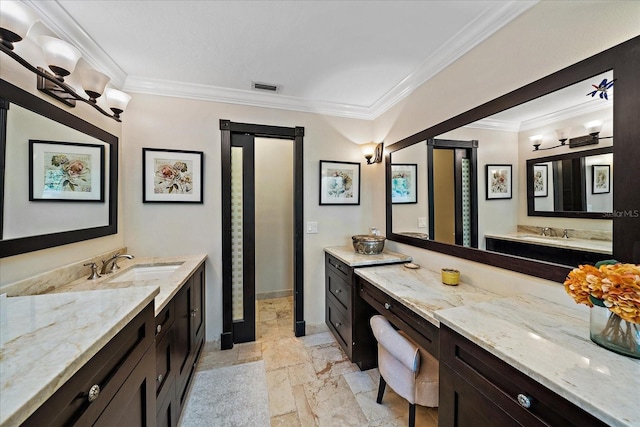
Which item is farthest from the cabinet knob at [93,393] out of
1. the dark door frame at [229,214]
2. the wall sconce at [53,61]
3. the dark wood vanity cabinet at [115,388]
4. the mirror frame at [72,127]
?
the dark door frame at [229,214]

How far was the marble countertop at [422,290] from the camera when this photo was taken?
135cm

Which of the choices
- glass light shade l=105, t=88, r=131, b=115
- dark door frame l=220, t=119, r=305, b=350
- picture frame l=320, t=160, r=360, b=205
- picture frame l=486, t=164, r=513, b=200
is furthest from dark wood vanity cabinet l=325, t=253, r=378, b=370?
glass light shade l=105, t=88, r=131, b=115

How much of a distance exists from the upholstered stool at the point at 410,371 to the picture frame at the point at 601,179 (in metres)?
1.18

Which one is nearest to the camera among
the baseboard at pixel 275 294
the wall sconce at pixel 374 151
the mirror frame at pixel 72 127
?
the mirror frame at pixel 72 127

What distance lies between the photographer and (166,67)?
207 centimetres

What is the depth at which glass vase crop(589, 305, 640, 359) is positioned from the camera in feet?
2.51

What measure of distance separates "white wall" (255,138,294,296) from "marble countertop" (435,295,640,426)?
3.03m

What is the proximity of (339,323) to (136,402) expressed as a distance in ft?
5.65

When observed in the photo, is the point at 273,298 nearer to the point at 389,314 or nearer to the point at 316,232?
the point at 316,232

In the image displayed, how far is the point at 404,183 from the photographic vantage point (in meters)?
2.42

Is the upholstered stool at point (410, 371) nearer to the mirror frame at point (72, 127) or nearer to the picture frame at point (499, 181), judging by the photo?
the picture frame at point (499, 181)

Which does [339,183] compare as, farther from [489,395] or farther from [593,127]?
[489,395]

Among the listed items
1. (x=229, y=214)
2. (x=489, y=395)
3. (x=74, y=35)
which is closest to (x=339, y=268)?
(x=229, y=214)

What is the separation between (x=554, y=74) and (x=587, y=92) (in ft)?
0.58
